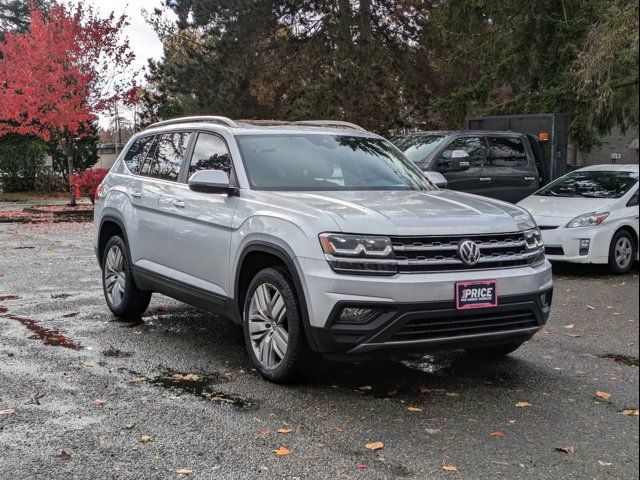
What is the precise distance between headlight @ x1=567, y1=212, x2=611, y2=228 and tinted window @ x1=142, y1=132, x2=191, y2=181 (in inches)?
233

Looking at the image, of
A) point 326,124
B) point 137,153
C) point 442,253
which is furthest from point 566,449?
point 137,153

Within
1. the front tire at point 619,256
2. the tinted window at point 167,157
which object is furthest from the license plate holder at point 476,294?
the front tire at point 619,256

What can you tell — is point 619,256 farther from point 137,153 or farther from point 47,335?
point 47,335

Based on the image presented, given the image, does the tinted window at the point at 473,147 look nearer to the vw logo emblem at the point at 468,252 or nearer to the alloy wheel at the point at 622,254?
the alloy wheel at the point at 622,254

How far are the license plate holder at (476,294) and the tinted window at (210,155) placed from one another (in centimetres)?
222

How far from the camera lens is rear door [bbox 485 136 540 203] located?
1299 centimetres

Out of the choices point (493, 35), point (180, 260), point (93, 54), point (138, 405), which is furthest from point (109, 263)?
point (93, 54)

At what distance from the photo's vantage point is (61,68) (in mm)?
24875

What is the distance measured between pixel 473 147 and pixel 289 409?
892 centimetres

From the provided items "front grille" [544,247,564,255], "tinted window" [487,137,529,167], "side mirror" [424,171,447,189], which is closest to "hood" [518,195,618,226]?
"front grille" [544,247,564,255]

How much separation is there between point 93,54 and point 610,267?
20359 millimetres

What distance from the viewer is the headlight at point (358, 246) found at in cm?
472

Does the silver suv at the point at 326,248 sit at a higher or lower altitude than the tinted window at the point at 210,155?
lower

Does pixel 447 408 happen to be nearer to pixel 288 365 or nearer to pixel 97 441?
pixel 288 365
